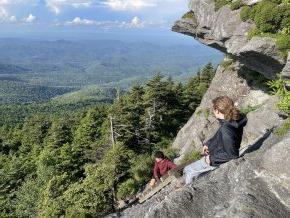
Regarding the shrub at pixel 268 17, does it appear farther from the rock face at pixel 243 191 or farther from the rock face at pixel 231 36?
the rock face at pixel 243 191

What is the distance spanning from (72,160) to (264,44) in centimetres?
3986

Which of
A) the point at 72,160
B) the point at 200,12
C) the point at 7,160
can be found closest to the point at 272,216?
the point at 200,12

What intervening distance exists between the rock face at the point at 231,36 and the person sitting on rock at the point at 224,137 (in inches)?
485

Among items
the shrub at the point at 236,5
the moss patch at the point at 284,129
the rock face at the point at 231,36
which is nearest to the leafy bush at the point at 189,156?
the rock face at the point at 231,36

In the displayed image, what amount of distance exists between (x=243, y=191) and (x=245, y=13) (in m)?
19.0

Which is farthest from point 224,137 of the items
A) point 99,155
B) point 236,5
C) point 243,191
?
point 99,155

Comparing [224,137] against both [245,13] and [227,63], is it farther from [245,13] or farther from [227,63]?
[227,63]

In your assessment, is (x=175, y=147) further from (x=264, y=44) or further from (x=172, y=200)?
(x=172, y=200)

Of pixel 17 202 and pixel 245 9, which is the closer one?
pixel 245 9

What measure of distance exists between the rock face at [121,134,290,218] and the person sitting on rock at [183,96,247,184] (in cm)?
34

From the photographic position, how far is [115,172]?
39.6 m

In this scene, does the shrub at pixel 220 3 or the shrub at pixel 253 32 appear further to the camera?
the shrub at pixel 220 3

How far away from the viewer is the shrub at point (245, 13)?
26914mm

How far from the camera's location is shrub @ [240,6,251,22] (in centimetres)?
2691
